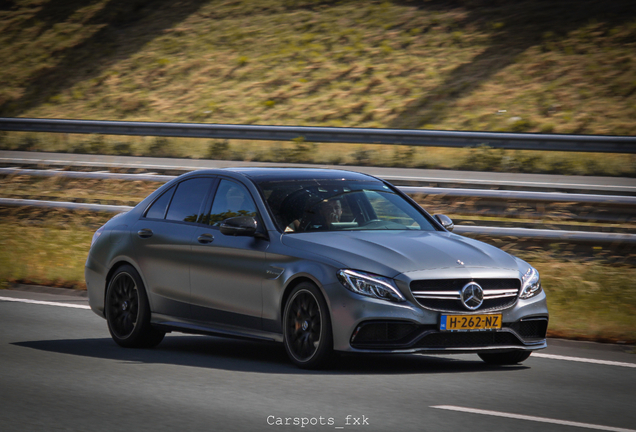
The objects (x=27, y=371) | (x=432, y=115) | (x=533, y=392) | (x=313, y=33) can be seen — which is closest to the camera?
(x=533, y=392)

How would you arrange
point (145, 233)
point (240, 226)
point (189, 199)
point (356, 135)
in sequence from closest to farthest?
point (240, 226), point (189, 199), point (145, 233), point (356, 135)

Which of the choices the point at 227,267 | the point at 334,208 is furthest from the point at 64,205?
the point at 334,208

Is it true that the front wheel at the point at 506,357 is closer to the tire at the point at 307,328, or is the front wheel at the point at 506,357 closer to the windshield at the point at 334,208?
the windshield at the point at 334,208

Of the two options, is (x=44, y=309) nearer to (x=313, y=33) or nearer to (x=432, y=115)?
(x=432, y=115)

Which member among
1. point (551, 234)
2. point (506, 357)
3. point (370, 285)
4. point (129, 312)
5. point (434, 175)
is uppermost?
point (370, 285)

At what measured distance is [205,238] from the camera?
8523mm

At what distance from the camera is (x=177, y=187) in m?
9.17

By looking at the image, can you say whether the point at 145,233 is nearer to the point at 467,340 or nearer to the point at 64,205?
Answer: the point at 467,340

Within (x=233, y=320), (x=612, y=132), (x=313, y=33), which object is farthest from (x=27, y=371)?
(x=313, y=33)

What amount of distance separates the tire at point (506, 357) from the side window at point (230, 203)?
217 centimetres

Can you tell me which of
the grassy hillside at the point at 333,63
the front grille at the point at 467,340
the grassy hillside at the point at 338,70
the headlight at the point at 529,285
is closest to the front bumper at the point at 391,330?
the front grille at the point at 467,340

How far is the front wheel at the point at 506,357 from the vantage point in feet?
26.5

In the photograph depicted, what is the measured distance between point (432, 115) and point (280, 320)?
14.6 m

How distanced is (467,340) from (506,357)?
2.78 feet
